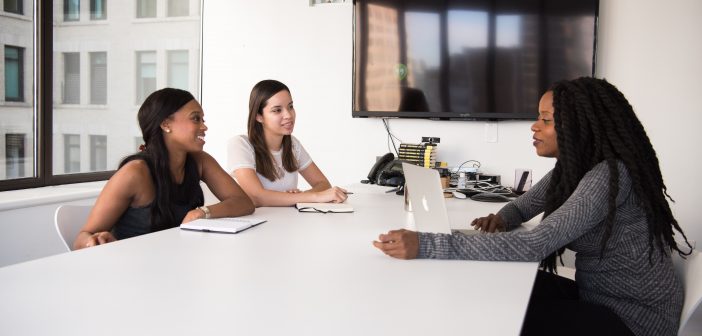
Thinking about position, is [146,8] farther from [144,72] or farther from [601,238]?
[601,238]

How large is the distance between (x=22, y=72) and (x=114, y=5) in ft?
3.67

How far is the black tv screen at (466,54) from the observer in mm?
3676

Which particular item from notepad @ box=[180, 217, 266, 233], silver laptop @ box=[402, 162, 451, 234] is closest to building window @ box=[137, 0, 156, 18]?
notepad @ box=[180, 217, 266, 233]

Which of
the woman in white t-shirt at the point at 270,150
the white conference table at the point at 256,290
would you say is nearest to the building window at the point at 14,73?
the woman in white t-shirt at the point at 270,150

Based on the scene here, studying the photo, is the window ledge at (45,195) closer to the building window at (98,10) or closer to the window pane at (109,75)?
the window pane at (109,75)

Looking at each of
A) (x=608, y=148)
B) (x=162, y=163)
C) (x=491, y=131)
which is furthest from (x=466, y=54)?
(x=608, y=148)

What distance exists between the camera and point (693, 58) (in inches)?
132

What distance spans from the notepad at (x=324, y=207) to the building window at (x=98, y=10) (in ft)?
9.48

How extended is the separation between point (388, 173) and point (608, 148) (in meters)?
1.78

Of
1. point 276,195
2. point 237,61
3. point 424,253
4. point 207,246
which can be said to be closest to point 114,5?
point 237,61

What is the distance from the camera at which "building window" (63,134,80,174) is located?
419 centimetres

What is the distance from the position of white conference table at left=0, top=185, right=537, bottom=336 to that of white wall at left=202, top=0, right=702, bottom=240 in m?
2.40

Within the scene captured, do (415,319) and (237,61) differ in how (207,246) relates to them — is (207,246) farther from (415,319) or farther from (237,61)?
(237,61)

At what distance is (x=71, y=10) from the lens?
4.18 meters
